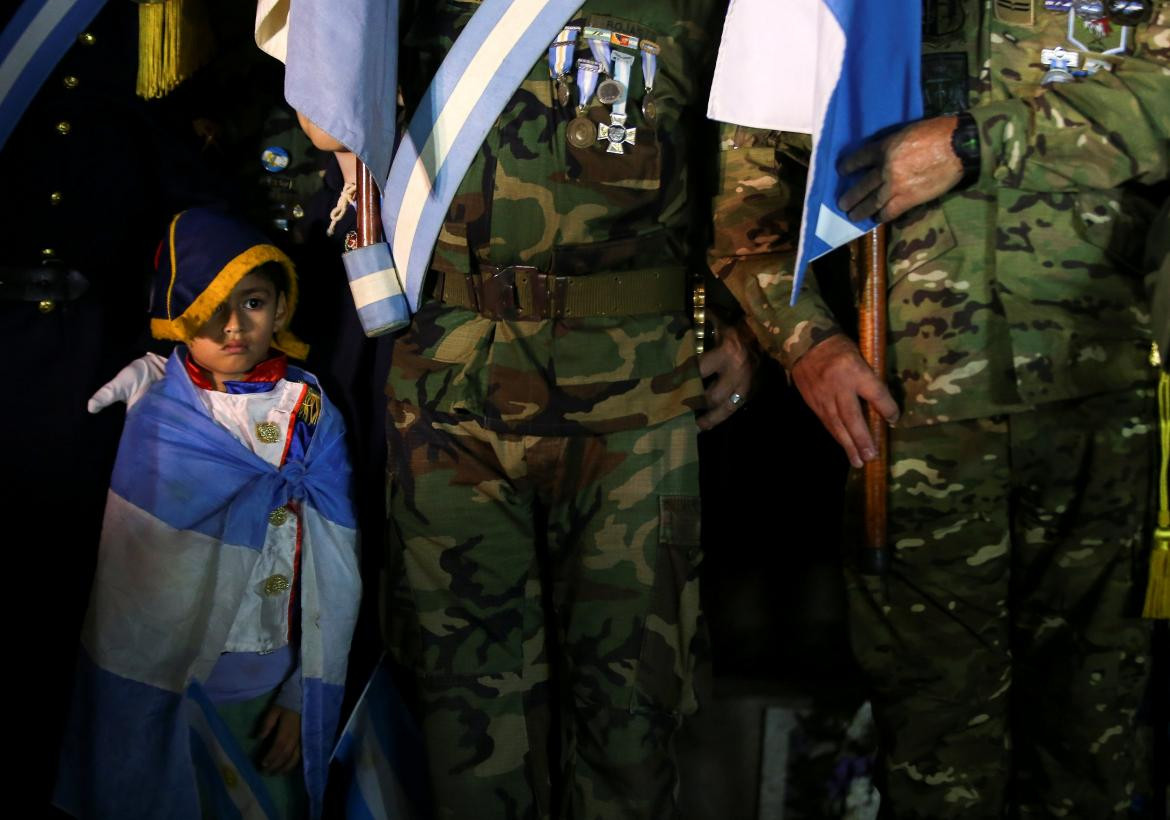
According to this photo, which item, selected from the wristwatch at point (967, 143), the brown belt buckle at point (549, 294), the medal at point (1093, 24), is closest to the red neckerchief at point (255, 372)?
the brown belt buckle at point (549, 294)

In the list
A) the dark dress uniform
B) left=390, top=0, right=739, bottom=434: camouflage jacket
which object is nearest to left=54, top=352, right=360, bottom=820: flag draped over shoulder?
the dark dress uniform

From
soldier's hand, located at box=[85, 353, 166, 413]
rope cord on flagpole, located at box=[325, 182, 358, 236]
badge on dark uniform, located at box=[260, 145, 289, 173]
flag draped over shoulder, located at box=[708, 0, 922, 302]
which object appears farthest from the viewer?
badge on dark uniform, located at box=[260, 145, 289, 173]

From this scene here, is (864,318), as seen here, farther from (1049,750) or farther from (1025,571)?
(1049,750)

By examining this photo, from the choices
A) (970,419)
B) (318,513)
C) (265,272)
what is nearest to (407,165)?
(265,272)

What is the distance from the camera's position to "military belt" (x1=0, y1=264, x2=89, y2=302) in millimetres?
1909

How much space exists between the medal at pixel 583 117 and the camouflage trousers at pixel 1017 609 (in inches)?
28.9

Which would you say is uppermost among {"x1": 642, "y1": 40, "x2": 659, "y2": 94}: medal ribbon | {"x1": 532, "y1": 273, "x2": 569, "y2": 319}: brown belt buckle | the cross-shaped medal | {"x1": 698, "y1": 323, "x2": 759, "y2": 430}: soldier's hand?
{"x1": 642, "y1": 40, "x2": 659, "y2": 94}: medal ribbon

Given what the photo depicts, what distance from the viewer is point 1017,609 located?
78.7 inches

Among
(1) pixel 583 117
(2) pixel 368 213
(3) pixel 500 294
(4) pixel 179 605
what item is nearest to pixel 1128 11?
(1) pixel 583 117

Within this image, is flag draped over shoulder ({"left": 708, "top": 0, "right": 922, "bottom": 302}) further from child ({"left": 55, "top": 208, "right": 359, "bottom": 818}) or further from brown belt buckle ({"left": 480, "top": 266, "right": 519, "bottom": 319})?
child ({"left": 55, "top": 208, "right": 359, "bottom": 818})

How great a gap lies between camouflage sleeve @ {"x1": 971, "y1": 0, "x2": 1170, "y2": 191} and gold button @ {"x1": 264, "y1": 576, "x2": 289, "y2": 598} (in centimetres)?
134

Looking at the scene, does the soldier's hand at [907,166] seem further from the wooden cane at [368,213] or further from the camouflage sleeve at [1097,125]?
the wooden cane at [368,213]

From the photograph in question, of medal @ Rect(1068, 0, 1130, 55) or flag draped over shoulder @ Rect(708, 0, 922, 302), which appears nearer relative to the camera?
flag draped over shoulder @ Rect(708, 0, 922, 302)

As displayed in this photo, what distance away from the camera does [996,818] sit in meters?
2.02
